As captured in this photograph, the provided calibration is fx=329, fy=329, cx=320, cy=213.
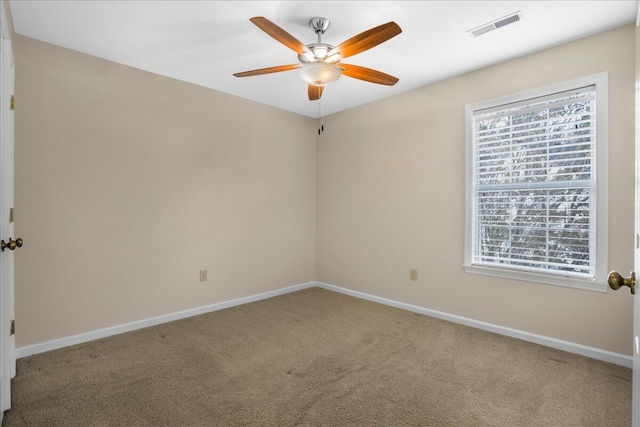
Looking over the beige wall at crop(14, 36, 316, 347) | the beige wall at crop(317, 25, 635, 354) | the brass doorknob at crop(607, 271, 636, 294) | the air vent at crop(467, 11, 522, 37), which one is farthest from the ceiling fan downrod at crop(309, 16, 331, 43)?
the brass doorknob at crop(607, 271, 636, 294)

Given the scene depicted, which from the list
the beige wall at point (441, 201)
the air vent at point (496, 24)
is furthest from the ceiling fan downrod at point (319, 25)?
the beige wall at point (441, 201)

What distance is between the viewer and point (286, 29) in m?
2.45

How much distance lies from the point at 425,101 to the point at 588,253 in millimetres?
2010

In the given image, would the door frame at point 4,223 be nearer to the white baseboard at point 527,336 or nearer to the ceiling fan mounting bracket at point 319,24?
the ceiling fan mounting bracket at point 319,24

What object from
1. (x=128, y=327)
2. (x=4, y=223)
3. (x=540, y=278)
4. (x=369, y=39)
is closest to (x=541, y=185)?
(x=540, y=278)

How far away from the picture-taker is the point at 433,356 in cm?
254

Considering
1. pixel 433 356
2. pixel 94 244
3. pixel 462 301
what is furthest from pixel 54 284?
pixel 462 301

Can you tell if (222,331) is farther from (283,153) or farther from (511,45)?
(511,45)

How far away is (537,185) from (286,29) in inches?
93.8

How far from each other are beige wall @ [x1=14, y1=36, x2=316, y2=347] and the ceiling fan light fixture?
1.74m

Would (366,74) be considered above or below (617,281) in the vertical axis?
above

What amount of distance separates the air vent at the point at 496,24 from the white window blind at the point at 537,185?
2.51 ft

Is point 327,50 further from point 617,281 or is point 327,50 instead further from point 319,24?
point 617,281

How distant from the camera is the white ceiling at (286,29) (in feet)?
7.07
